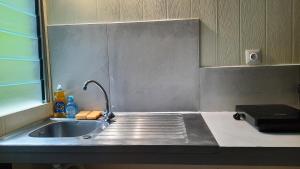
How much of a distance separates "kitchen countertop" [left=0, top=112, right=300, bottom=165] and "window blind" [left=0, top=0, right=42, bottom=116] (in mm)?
326

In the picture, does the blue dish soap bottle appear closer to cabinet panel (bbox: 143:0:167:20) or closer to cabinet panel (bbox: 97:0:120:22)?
cabinet panel (bbox: 97:0:120:22)

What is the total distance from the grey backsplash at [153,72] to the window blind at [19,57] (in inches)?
4.9

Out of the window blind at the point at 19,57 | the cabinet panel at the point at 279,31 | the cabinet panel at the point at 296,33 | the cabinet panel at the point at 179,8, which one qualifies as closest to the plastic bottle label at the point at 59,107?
the window blind at the point at 19,57

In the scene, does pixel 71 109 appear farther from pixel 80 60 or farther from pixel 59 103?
pixel 80 60

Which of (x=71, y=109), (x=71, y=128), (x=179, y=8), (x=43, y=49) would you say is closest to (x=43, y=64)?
(x=43, y=49)

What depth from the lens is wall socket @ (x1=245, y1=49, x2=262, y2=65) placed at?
4.89 ft

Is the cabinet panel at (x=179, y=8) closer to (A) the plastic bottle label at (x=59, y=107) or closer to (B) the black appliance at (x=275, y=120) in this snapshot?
A: (B) the black appliance at (x=275, y=120)

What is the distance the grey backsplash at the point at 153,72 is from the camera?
59.1 inches

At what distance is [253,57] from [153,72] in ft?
2.08

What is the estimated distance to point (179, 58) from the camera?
154 centimetres

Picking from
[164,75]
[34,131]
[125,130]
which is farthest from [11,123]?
[164,75]

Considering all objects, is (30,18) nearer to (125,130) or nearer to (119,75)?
(119,75)

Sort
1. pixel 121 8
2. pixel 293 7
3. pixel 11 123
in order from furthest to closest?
pixel 121 8
pixel 293 7
pixel 11 123

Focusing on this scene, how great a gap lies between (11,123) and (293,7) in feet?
5.68
